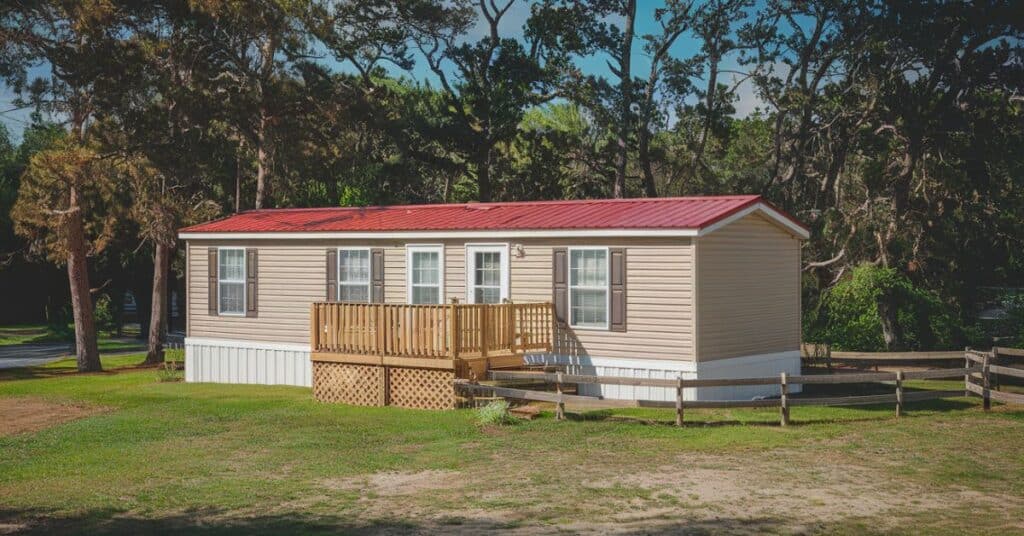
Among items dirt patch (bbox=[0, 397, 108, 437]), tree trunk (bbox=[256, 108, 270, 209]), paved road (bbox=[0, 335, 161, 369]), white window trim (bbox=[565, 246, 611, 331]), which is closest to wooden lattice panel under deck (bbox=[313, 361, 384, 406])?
white window trim (bbox=[565, 246, 611, 331])

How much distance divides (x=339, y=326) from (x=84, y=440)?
17.9ft

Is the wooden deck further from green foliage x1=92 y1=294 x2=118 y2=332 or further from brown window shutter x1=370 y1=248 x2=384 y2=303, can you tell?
green foliage x1=92 y1=294 x2=118 y2=332

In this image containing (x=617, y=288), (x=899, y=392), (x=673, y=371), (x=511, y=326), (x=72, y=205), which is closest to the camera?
(x=899, y=392)

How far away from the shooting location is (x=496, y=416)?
59.4ft

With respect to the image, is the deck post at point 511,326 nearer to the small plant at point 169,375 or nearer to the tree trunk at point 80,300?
the small plant at point 169,375

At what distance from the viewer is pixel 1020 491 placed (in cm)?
1274

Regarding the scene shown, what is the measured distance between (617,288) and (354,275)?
22.1 ft

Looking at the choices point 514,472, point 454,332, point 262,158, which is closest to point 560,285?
point 454,332

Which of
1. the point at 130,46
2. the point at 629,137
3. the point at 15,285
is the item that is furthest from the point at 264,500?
the point at 15,285

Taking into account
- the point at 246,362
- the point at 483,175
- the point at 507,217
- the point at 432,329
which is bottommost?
the point at 246,362

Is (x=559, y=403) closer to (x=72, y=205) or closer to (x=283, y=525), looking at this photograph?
(x=283, y=525)

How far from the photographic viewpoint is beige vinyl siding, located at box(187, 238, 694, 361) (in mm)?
20062

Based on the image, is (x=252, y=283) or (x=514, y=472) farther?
(x=252, y=283)

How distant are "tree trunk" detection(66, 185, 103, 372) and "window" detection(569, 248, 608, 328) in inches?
656
